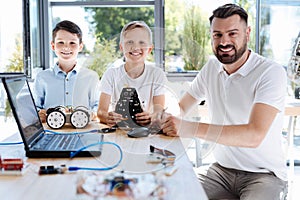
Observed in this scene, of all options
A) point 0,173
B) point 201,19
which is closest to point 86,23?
point 201,19

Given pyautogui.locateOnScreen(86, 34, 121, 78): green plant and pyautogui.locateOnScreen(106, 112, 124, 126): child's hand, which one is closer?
pyautogui.locateOnScreen(86, 34, 121, 78): green plant

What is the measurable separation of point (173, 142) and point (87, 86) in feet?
1.79

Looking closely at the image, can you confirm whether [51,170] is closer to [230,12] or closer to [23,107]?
[23,107]

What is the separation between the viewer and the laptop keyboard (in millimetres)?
1368

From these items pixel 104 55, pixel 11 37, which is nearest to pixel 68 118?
pixel 104 55

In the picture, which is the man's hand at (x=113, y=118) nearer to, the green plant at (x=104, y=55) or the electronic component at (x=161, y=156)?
the green plant at (x=104, y=55)

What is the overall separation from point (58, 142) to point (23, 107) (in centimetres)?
17

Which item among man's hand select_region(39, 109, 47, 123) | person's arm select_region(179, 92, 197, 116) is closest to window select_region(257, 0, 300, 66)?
person's arm select_region(179, 92, 197, 116)

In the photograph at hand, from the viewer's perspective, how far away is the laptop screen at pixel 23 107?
1314 mm

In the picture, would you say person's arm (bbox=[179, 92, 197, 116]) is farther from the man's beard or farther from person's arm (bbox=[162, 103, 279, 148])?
the man's beard

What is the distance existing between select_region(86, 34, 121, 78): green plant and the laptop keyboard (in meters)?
0.28

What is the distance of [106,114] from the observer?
71.9 inches

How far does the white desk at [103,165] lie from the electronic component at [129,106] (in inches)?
5.8

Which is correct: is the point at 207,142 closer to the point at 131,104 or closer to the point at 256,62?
the point at 131,104
